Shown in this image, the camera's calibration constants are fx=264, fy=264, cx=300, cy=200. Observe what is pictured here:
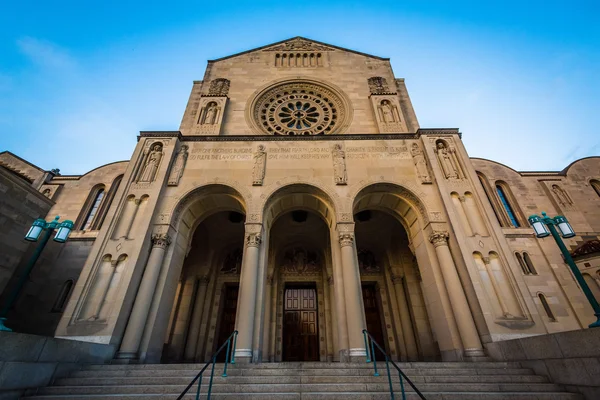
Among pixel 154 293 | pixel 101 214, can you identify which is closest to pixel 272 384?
pixel 154 293

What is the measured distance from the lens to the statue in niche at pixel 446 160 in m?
10.1

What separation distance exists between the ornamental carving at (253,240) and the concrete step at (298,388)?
4.29 meters

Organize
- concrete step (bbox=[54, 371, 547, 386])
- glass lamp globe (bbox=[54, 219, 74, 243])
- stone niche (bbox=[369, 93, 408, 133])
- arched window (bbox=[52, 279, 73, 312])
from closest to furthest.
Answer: concrete step (bbox=[54, 371, 547, 386]) → glass lamp globe (bbox=[54, 219, 74, 243]) → arched window (bbox=[52, 279, 73, 312]) → stone niche (bbox=[369, 93, 408, 133])

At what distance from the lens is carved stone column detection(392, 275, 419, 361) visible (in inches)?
447

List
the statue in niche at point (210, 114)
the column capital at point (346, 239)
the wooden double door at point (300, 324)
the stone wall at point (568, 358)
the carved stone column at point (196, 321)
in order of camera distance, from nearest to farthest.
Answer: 1. the stone wall at point (568, 358)
2. the column capital at point (346, 239)
3. the carved stone column at point (196, 321)
4. the wooden double door at point (300, 324)
5. the statue in niche at point (210, 114)

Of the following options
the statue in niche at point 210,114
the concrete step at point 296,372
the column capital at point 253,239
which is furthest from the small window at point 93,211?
the concrete step at point 296,372

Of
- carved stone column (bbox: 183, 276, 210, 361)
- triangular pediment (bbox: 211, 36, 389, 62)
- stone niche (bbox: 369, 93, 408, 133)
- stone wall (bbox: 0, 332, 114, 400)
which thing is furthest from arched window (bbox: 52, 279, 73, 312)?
triangular pediment (bbox: 211, 36, 389, 62)

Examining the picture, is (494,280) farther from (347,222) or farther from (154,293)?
(154,293)

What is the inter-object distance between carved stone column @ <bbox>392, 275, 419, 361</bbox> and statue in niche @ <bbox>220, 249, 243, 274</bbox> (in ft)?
25.5

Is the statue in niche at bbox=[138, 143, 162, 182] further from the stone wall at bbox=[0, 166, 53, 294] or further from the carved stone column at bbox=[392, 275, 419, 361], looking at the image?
the carved stone column at bbox=[392, 275, 419, 361]

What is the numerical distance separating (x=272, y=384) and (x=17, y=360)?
14.6ft

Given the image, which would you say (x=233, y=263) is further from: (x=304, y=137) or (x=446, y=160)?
(x=446, y=160)

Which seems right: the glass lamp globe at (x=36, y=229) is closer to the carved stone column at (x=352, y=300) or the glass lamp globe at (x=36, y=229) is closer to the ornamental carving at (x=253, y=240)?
the ornamental carving at (x=253, y=240)

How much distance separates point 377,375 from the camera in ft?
17.5
